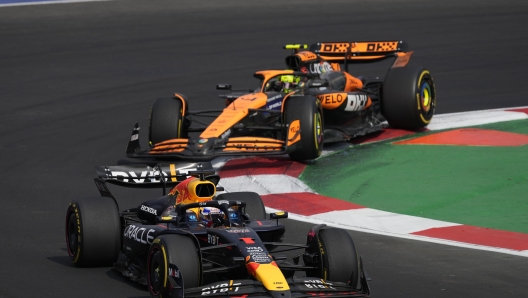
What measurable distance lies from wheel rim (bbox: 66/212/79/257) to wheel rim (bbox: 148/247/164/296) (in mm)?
1465

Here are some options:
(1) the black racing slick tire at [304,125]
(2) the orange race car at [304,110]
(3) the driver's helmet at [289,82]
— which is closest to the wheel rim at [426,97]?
(2) the orange race car at [304,110]

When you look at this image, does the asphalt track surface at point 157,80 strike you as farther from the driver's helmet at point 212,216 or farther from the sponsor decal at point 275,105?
the sponsor decal at point 275,105

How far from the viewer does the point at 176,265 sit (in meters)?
7.73

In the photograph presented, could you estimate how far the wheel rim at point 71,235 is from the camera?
9.57 m

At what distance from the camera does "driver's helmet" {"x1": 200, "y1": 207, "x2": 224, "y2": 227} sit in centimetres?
878

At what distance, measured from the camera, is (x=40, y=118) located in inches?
684

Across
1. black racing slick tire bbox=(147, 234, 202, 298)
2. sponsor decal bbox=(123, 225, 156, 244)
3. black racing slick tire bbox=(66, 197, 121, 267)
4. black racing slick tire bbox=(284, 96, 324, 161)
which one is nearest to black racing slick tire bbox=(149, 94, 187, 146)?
black racing slick tire bbox=(284, 96, 324, 161)

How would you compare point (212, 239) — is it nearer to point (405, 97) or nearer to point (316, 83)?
point (316, 83)

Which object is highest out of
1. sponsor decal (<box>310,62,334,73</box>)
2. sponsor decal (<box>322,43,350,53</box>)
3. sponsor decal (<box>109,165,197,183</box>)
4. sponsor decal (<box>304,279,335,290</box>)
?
sponsor decal (<box>322,43,350,53</box>)

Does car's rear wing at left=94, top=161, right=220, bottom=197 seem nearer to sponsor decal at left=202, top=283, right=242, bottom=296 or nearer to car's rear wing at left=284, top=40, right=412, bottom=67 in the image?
sponsor decal at left=202, top=283, right=242, bottom=296

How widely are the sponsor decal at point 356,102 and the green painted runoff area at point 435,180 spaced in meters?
0.60

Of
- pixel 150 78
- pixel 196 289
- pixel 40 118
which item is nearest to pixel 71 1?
pixel 150 78

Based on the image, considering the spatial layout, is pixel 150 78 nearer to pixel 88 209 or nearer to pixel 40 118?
pixel 40 118

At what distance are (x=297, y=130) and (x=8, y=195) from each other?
3.77 meters
